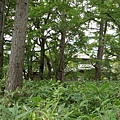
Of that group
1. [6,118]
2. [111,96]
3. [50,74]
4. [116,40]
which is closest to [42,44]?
[50,74]

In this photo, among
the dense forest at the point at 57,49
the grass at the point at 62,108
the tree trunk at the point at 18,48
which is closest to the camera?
the grass at the point at 62,108

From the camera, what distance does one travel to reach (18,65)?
3596mm

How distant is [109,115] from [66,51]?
34.2ft

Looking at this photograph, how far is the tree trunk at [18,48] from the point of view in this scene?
3525mm

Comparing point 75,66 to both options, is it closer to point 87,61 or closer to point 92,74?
point 87,61

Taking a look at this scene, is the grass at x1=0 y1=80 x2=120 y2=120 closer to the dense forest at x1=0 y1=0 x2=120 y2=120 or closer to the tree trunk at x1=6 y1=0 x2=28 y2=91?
the dense forest at x1=0 y1=0 x2=120 y2=120

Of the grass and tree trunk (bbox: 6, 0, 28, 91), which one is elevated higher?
tree trunk (bbox: 6, 0, 28, 91)

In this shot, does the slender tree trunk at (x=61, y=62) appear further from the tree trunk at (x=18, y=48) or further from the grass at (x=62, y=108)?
the grass at (x=62, y=108)

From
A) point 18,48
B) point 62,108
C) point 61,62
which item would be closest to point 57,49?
point 61,62

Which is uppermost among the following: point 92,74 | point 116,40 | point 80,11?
point 80,11

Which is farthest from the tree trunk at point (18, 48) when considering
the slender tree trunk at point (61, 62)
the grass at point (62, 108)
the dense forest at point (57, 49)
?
the slender tree trunk at point (61, 62)

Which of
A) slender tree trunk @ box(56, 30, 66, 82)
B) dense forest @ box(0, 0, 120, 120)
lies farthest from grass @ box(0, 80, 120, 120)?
slender tree trunk @ box(56, 30, 66, 82)

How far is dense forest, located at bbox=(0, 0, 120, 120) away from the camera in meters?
2.50

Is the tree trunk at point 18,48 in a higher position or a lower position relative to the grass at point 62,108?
higher
